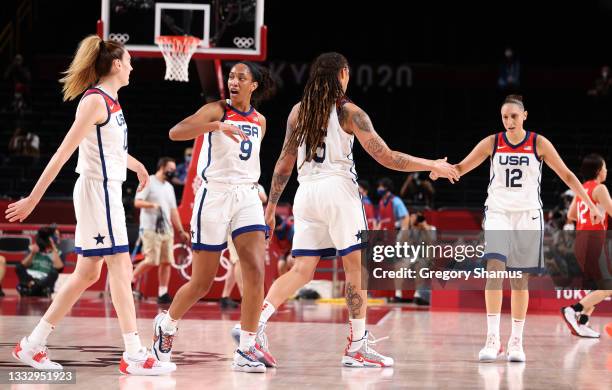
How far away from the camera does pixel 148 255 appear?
11930mm

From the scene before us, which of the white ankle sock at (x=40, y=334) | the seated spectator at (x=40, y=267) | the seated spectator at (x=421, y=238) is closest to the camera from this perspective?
the white ankle sock at (x=40, y=334)

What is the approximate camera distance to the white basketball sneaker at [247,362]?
557 cm

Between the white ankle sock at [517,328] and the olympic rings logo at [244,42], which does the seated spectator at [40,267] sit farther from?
the white ankle sock at [517,328]

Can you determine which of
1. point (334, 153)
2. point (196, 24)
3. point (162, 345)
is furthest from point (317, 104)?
point (196, 24)

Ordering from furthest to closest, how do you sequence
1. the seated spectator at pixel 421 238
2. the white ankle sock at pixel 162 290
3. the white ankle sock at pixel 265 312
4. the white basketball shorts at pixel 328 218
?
the seated spectator at pixel 421 238
the white ankle sock at pixel 162 290
the white ankle sock at pixel 265 312
the white basketball shorts at pixel 328 218

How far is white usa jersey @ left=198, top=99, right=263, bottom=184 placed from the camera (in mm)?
5746

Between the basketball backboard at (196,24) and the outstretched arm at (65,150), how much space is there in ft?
20.6

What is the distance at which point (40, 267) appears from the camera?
42.2ft

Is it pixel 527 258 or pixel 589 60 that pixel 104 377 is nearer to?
pixel 527 258

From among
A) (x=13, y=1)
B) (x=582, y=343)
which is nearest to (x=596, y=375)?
(x=582, y=343)

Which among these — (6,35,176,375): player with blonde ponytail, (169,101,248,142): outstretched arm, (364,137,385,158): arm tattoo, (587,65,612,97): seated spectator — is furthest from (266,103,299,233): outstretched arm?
(587,65,612,97): seated spectator

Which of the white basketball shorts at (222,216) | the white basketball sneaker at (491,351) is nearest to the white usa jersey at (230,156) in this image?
the white basketball shorts at (222,216)

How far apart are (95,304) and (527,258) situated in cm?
661

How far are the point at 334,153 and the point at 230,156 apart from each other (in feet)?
2.36
